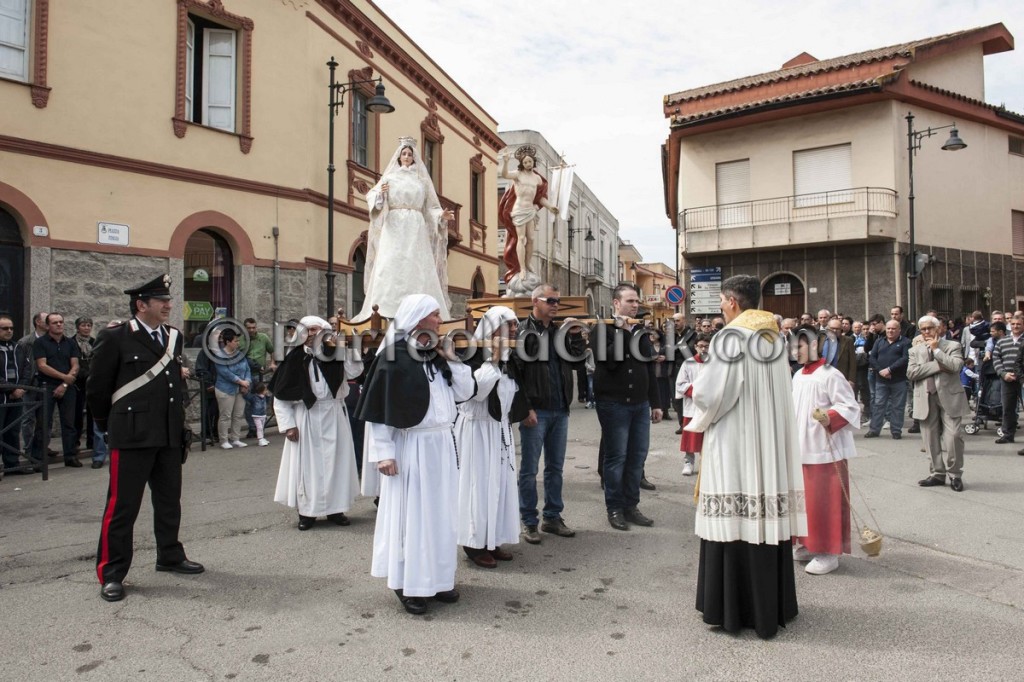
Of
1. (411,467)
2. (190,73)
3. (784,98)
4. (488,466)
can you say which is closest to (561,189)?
(190,73)

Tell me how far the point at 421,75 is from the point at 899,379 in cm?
1583

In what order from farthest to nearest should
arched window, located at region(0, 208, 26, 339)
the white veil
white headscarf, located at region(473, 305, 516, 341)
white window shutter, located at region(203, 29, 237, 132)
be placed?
1. white window shutter, located at region(203, 29, 237, 132)
2. arched window, located at region(0, 208, 26, 339)
3. the white veil
4. white headscarf, located at region(473, 305, 516, 341)

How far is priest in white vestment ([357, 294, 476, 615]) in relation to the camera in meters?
4.20

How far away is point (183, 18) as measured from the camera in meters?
13.6

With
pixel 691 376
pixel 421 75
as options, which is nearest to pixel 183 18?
pixel 421 75

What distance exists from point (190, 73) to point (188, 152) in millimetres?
1684

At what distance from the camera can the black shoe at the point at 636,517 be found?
19.9 ft

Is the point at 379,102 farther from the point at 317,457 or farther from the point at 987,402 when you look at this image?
the point at 987,402

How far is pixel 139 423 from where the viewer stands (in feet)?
15.5

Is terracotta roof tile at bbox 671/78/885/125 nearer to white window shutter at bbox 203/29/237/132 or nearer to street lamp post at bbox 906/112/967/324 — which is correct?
street lamp post at bbox 906/112/967/324

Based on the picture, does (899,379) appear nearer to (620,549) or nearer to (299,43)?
(620,549)

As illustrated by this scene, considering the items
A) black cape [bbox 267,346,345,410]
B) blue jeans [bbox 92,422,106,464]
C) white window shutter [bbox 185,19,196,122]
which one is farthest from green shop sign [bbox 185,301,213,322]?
black cape [bbox 267,346,345,410]

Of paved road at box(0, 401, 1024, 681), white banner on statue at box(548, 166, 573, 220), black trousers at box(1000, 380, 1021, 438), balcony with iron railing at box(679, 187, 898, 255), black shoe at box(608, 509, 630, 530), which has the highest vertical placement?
balcony with iron railing at box(679, 187, 898, 255)

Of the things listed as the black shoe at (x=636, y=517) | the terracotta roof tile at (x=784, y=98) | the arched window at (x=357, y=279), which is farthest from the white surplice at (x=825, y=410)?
the terracotta roof tile at (x=784, y=98)
